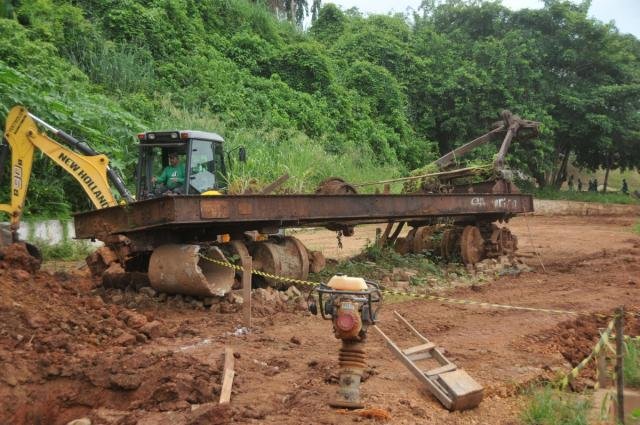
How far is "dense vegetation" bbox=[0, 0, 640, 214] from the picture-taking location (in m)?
17.1

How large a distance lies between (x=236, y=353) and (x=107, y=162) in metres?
4.91

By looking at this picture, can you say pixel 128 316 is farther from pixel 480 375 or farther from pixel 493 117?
pixel 493 117

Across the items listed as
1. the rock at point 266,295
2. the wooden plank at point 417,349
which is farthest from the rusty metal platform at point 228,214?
the wooden plank at point 417,349

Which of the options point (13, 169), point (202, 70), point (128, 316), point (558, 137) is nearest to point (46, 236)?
point (13, 169)

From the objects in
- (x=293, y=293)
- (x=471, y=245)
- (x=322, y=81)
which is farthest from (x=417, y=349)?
(x=322, y=81)

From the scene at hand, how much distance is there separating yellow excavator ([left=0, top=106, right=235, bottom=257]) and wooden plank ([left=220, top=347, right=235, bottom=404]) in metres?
3.67

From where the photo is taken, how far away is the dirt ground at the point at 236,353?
16.9ft

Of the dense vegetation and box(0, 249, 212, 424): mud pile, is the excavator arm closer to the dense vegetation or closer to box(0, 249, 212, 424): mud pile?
the dense vegetation

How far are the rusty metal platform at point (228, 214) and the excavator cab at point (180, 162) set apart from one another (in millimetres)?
776

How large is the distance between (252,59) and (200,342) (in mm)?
24423

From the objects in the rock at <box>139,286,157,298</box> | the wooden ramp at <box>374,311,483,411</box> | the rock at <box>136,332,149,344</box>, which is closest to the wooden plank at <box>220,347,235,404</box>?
the rock at <box>136,332,149,344</box>

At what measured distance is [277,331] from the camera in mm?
7809

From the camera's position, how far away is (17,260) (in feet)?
28.5

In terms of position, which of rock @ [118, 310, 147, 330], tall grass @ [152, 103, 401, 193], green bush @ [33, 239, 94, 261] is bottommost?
rock @ [118, 310, 147, 330]
